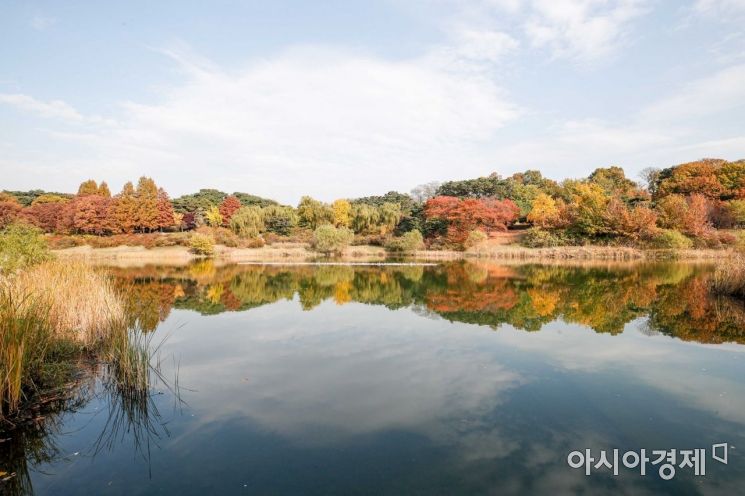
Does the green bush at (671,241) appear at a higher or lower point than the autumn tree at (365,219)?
lower

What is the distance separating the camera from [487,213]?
38.8 metres

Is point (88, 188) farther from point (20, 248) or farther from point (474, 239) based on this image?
point (20, 248)

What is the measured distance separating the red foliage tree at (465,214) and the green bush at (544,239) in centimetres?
306

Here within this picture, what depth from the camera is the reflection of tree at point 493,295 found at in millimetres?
10469

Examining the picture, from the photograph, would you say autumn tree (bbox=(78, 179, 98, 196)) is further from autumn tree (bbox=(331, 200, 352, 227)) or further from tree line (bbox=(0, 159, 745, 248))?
autumn tree (bbox=(331, 200, 352, 227))

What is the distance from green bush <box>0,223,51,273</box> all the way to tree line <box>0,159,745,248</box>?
29434 mm

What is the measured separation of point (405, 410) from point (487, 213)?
35.3m

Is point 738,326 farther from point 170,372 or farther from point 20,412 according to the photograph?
point 20,412

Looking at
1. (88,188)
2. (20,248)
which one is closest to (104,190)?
(88,188)

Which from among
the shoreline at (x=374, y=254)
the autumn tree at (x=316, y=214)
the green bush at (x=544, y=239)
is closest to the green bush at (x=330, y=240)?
the shoreline at (x=374, y=254)

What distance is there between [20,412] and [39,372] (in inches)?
29.3

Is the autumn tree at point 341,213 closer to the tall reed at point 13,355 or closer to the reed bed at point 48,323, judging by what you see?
the reed bed at point 48,323

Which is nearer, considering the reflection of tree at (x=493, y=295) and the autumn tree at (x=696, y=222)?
the reflection of tree at (x=493, y=295)

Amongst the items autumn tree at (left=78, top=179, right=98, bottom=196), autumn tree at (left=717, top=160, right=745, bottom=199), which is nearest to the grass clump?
autumn tree at (left=717, top=160, right=745, bottom=199)
